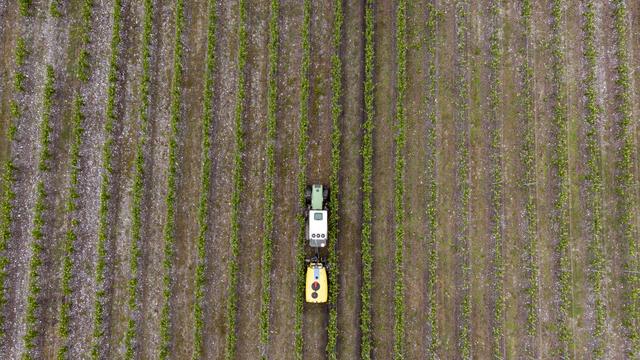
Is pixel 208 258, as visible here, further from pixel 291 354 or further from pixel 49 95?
pixel 49 95

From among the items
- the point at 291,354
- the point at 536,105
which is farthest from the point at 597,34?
the point at 291,354

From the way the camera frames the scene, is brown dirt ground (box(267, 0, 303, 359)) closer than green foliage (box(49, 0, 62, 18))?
Yes

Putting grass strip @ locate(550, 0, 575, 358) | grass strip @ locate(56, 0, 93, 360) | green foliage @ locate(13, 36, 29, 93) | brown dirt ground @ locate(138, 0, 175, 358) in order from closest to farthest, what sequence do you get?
grass strip @ locate(550, 0, 575, 358)
grass strip @ locate(56, 0, 93, 360)
brown dirt ground @ locate(138, 0, 175, 358)
green foliage @ locate(13, 36, 29, 93)

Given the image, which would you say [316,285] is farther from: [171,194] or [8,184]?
[8,184]

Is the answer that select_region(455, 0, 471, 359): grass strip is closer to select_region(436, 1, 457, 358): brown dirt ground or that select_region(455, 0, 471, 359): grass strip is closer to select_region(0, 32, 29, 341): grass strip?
select_region(436, 1, 457, 358): brown dirt ground

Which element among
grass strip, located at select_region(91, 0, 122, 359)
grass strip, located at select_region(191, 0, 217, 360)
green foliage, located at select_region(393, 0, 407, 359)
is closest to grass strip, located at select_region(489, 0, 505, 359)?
green foliage, located at select_region(393, 0, 407, 359)

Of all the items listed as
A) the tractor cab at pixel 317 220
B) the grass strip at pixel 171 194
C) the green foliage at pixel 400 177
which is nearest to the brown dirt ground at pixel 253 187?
the tractor cab at pixel 317 220
